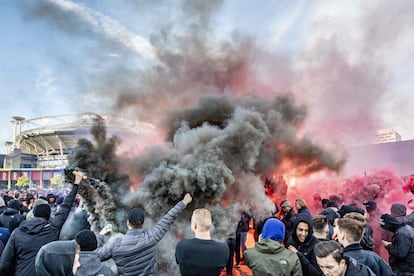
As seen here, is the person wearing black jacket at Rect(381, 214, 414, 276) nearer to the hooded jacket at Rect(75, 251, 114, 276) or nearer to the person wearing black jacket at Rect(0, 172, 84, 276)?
the hooded jacket at Rect(75, 251, 114, 276)

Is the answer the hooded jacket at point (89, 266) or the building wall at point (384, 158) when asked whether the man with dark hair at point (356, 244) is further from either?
the building wall at point (384, 158)

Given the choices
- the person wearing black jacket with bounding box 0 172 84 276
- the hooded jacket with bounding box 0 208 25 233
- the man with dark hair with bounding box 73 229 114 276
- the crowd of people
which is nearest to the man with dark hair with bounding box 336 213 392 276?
the crowd of people

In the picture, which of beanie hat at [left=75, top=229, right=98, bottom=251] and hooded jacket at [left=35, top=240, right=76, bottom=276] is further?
hooded jacket at [left=35, top=240, right=76, bottom=276]

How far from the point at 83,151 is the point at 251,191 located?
6.16 meters

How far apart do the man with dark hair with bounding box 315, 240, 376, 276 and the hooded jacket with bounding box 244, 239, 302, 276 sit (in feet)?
2.03

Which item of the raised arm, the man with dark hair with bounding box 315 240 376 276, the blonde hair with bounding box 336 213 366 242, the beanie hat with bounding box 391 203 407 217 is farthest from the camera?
the beanie hat with bounding box 391 203 407 217

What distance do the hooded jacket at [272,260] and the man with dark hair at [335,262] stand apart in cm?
62

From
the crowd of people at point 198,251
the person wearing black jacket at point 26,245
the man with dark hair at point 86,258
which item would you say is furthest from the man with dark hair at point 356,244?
the person wearing black jacket at point 26,245

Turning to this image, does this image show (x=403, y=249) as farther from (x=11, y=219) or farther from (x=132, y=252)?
(x=11, y=219)

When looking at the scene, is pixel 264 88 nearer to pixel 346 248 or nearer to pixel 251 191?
pixel 251 191

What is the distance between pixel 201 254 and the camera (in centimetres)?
313

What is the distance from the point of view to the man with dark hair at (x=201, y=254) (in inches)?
122

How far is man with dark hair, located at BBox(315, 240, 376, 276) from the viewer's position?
8.85 ft

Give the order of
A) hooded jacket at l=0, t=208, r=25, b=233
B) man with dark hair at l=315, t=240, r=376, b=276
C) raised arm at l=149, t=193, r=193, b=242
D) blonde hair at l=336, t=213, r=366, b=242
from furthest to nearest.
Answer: hooded jacket at l=0, t=208, r=25, b=233 < raised arm at l=149, t=193, r=193, b=242 < blonde hair at l=336, t=213, r=366, b=242 < man with dark hair at l=315, t=240, r=376, b=276
